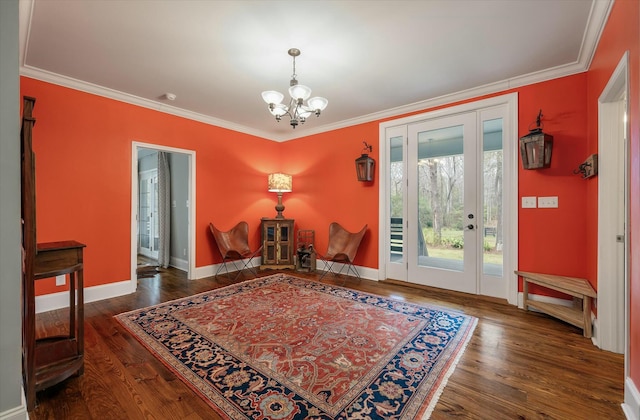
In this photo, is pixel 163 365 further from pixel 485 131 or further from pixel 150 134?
pixel 485 131

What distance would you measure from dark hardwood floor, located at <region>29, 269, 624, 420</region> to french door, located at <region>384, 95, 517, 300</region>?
89 centimetres

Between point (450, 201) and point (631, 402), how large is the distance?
8.46 ft

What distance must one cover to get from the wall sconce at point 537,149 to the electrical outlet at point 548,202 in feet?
1.21

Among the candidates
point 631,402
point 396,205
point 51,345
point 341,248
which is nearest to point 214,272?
point 341,248

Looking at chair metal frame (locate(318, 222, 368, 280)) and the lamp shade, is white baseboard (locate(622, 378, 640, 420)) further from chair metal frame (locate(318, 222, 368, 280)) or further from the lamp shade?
the lamp shade

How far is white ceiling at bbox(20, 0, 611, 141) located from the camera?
2.10 metres

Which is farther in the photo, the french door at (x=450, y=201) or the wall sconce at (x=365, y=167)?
the wall sconce at (x=365, y=167)

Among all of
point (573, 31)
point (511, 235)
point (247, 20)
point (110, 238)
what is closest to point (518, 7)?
point (573, 31)

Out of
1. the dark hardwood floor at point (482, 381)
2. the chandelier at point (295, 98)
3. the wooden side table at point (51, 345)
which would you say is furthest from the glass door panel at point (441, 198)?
the wooden side table at point (51, 345)

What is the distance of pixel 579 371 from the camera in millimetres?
1935

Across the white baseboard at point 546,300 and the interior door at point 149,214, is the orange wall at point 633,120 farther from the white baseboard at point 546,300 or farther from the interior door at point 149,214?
the interior door at point 149,214

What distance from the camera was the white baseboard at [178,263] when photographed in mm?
5118

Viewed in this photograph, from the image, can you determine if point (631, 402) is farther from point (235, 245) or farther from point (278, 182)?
point (278, 182)

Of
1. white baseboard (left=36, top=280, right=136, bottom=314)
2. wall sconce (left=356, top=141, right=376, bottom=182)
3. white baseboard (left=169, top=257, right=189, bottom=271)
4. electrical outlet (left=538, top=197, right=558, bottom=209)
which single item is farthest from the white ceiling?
white baseboard (left=169, top=257, right=189, bottom=271)
